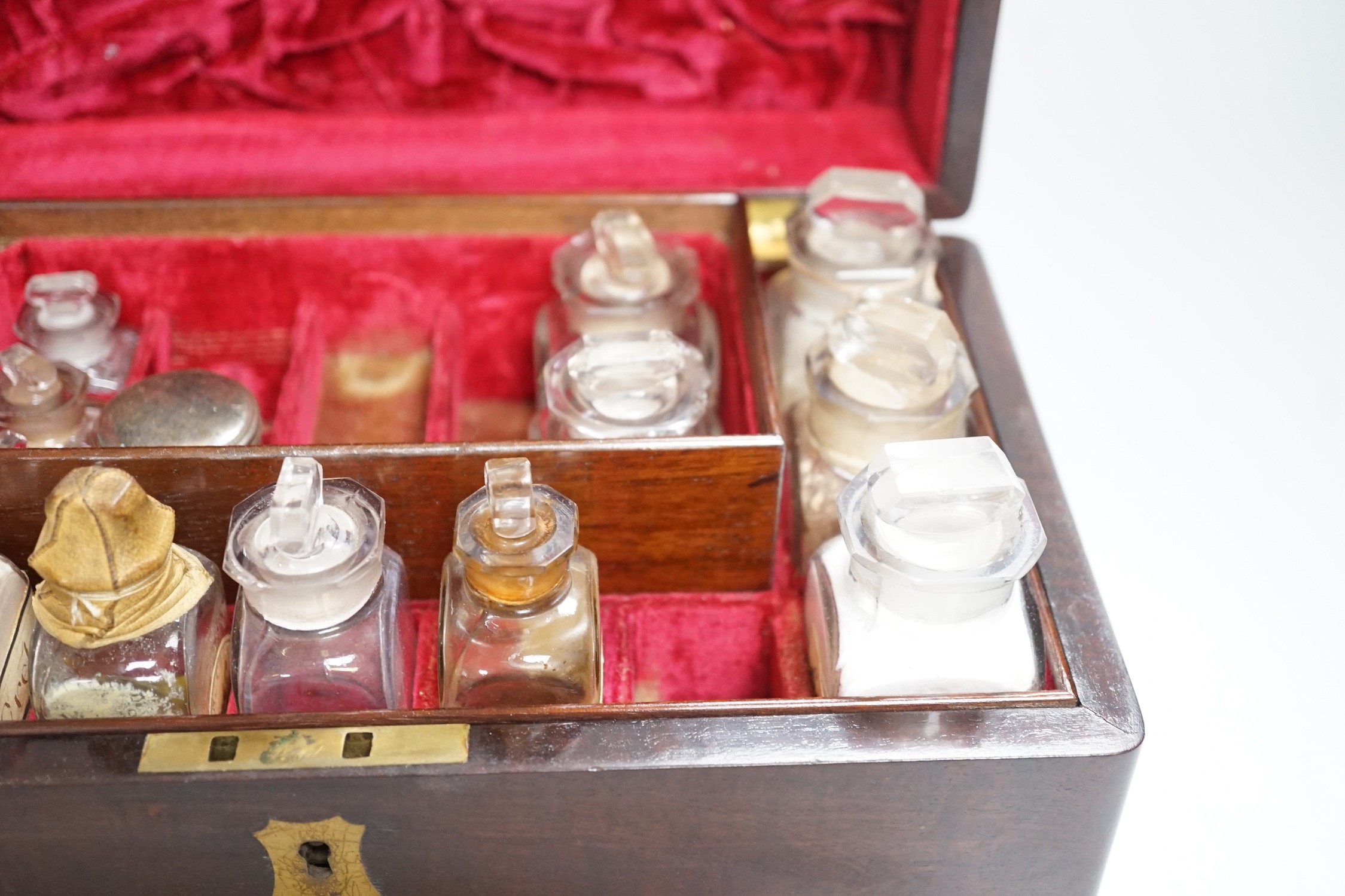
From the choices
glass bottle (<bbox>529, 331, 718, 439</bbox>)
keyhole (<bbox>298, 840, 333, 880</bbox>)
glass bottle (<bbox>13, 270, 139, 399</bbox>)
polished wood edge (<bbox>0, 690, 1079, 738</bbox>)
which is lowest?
keyhole (<bbox>298, 840, 333, 880</bbox>)

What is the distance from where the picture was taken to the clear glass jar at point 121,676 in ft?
2.58

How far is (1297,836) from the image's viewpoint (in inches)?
41.5

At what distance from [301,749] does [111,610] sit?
0.15 meters

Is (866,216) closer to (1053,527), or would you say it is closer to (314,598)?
(1053,527)

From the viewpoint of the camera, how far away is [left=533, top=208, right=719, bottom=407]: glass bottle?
1116mm

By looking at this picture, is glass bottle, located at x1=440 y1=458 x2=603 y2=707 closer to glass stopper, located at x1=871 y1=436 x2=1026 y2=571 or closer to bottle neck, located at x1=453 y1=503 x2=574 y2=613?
bottle neck, located at x1=453 y1=503 x2=574 y2=613

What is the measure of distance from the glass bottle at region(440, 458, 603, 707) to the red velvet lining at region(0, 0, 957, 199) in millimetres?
570

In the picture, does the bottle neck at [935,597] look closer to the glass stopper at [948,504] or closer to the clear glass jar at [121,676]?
the glass stopper at [948,504]

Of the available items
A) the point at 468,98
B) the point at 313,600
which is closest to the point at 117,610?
the point at 313,600

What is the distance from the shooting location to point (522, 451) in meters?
0.89

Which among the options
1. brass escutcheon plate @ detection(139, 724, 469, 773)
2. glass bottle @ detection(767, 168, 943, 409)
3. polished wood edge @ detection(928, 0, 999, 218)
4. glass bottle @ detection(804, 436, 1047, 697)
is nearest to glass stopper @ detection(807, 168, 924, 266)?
glass bottle @ detection(767, 168, 943, 409)

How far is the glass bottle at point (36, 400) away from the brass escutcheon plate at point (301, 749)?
375 millimetres

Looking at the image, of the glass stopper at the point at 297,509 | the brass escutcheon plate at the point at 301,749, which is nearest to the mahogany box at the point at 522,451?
the brass escutcheon plate at the point at 301,749

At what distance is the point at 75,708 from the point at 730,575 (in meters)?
0.49
